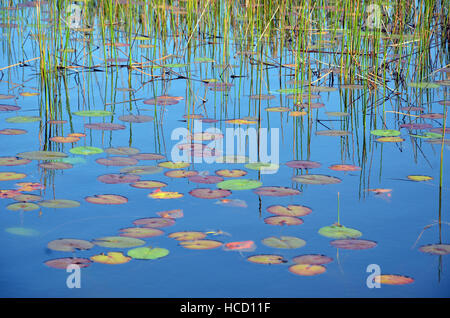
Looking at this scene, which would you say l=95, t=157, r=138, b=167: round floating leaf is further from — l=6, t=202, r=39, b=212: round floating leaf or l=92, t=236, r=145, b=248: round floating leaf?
l=92, t=236, r=145, b=248: round floating leaf

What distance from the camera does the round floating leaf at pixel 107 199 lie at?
2.49m

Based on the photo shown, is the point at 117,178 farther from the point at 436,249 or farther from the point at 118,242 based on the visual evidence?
the point at 436,249

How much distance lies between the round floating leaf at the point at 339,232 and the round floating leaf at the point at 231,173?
0.55 meters

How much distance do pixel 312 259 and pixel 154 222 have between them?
1.82 feet

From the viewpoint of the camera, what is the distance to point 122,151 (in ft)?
9.90

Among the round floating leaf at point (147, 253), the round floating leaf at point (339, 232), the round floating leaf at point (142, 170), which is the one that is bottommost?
the round floating leaf at point (147, 253)

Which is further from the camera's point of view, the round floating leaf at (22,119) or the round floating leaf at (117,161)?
the round floating leaf at (22,119)

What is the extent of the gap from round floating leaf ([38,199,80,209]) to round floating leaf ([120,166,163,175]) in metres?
0.33

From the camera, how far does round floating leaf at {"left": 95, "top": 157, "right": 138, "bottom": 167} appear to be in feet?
9.34

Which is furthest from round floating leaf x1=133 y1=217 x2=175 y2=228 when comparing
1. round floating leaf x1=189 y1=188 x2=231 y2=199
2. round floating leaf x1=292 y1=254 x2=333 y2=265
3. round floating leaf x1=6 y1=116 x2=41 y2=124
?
round floating leaf x1=6 y1=116 x2=41 y2=124

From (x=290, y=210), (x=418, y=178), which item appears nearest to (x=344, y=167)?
(x=418, y=178)

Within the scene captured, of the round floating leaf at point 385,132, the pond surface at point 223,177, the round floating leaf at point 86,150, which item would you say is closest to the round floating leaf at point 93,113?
the pond surface at point 223,177

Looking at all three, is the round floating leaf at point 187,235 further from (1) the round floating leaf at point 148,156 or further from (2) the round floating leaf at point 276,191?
(1) the round floating leaf at point 148,156

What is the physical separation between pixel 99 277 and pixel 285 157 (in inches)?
49.9
